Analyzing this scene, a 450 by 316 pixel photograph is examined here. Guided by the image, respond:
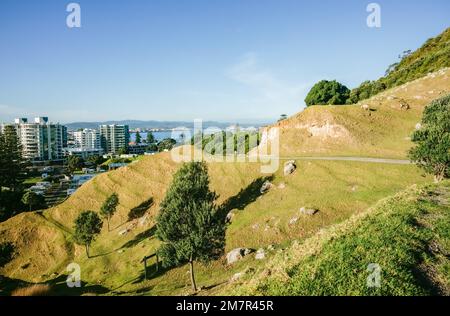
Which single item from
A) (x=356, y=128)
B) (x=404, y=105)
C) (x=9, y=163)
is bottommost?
(x=9, y=163)

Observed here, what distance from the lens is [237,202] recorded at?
5819 cm

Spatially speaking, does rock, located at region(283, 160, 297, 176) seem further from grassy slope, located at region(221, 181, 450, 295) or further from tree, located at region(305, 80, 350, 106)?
tree, located at region(305, 80, 350, 106)

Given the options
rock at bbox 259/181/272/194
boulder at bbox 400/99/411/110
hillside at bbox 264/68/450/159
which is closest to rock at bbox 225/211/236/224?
rock at bbox 259/181/272/194

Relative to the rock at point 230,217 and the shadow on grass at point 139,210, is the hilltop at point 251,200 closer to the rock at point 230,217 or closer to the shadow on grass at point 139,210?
the shadow on grass at point 139,210

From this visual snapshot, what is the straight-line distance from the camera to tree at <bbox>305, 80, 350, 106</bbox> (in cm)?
10929

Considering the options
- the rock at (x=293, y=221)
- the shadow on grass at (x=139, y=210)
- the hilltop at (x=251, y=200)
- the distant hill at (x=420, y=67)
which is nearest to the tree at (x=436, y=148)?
the hilltop at (x=251, y=200)

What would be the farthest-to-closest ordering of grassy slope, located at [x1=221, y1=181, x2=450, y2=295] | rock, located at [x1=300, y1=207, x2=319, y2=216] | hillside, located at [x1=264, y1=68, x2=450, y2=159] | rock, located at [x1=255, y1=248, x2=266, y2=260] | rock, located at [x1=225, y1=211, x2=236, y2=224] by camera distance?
hillside, located at [x1=264, y1=68, x2=450, y2=159] → rock, located at [x1=225, y1=211, x2=236, y2=224] → rock, located at [x1=300, y1=207, x2=319, y2=216] → rock, located at [x1=255, y1=248, x2=266, y2=260] → grassy slope, located at [x1=221, y1=181, x2=450, y2=295]

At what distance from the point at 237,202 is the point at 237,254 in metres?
17.5

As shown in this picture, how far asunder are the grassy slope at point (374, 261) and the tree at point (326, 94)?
94068 mm

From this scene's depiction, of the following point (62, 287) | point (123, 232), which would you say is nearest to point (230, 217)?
point (123, 232)

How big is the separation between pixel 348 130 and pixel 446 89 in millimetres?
37010

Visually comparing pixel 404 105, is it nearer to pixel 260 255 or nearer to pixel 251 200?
pixel 251 200

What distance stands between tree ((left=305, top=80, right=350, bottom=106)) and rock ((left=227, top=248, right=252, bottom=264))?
83.1 meters
